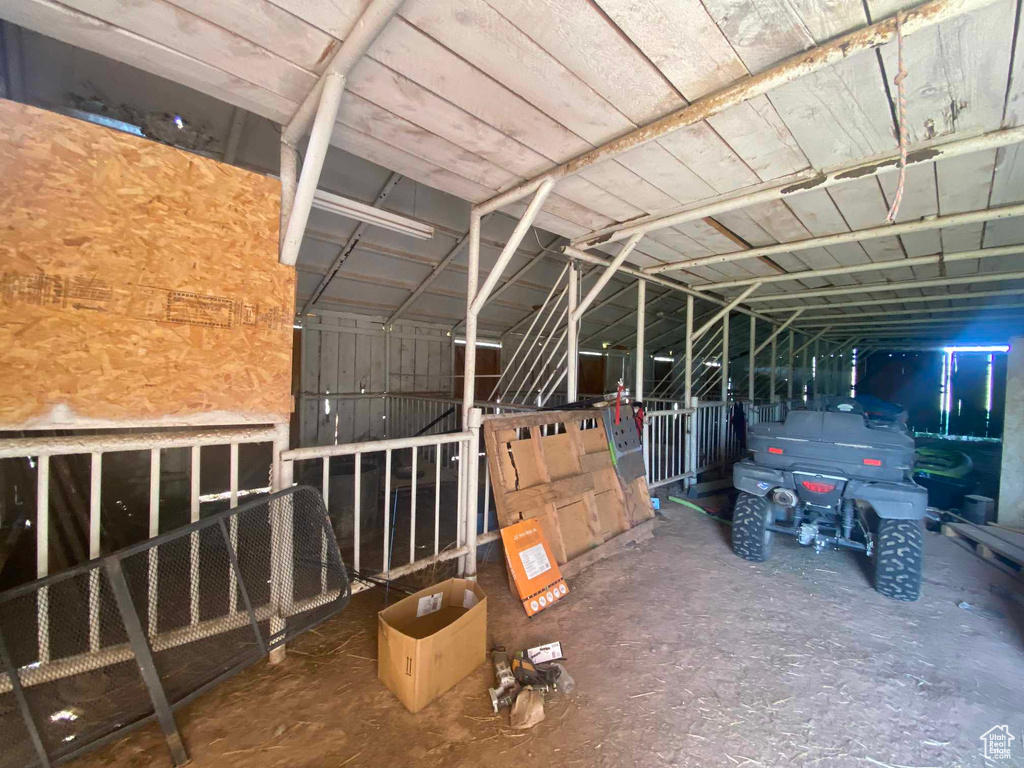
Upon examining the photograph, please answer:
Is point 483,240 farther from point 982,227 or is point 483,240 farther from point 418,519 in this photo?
point 982,227

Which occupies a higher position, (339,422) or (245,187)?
(245,187)

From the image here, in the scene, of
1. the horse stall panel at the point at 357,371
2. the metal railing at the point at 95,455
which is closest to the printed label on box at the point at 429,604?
the metal railing at the point at 95,455

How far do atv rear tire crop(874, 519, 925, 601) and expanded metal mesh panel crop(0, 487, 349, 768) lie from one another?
10.5 feet

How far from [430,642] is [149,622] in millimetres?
1034

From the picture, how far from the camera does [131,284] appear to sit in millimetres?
1429

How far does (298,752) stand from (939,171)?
3.86m

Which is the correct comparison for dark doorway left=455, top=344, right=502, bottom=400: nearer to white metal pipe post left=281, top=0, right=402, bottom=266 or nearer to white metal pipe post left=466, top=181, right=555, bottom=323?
white metal pipe post left=466, top=181, right=555, bottom=323

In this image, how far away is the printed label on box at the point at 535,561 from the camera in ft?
7.56

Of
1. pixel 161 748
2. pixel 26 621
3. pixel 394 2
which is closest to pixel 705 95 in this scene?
pixel 394 2

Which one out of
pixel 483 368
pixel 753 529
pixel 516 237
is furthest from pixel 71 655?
pixel 483 368

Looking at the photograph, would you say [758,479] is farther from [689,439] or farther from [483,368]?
[483,368]

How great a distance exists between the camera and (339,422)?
5.74 m

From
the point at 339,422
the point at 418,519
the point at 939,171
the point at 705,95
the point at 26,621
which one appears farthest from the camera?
the point at 339,422

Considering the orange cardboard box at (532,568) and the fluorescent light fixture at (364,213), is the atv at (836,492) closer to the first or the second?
the orange cardboard box at (532,568)
